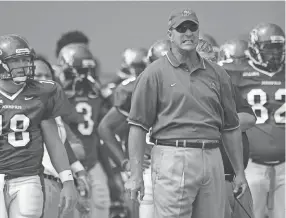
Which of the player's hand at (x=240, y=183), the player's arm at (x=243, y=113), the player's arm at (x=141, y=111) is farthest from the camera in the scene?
the player's arm at (x=243, y=113)

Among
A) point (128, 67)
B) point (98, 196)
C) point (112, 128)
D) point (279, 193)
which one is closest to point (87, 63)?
point (128, 67)

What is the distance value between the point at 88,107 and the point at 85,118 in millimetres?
158

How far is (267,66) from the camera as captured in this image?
671 centimetres

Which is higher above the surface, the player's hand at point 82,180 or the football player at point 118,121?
the football player at point 118,121

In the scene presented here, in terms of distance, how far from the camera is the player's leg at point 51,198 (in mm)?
5395

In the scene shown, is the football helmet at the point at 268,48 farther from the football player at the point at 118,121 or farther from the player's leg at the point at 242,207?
the player's leg at the point at 242,207

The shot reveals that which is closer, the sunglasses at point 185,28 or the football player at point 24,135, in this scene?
the sunglasses at point 185,28

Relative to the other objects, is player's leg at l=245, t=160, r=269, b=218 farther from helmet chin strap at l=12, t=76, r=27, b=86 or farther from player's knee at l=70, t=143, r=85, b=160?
helmet chin strap at l=12, t=76, r=27, b=86

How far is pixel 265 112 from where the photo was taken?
261 inches

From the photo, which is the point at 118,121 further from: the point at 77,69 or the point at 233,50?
the point at 233,50

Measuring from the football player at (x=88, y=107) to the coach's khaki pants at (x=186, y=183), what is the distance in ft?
10.0

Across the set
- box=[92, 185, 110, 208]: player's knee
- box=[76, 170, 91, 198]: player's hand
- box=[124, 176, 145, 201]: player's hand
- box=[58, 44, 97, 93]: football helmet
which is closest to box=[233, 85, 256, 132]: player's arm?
box=[124, 176, 145, 201]: player's hand

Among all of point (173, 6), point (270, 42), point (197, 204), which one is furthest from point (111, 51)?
point (197, 204)

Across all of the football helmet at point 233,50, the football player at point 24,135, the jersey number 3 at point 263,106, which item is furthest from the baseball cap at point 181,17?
the football helmet at point 233,50
